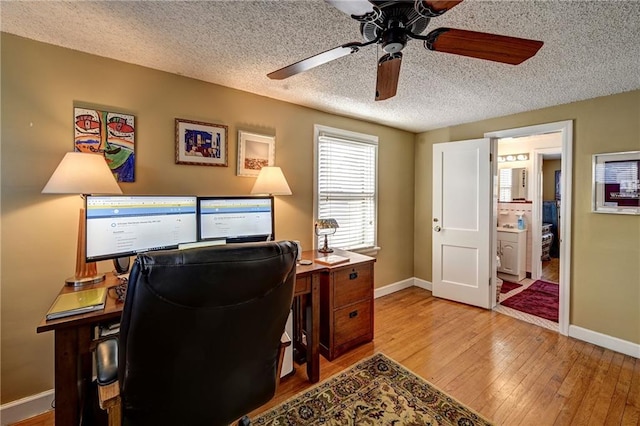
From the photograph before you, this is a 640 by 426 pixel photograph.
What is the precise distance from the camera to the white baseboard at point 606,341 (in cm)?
234

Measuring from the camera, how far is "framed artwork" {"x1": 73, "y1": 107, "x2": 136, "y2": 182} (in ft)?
5.91

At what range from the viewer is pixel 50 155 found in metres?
1.73

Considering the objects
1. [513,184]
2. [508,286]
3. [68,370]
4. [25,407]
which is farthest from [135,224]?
[513,184]

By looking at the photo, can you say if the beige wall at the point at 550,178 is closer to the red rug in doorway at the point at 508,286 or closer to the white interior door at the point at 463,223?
the red rug in doorway at the point at 508,286

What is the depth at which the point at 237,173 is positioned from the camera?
2428mm

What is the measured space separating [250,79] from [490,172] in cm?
276

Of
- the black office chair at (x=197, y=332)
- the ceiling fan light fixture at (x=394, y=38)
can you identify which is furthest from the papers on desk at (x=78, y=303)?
the ceiling fan light fixture at (x=394, y=38)

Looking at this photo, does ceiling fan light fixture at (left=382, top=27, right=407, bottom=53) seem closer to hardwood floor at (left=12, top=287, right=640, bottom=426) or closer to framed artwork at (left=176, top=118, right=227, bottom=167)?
framed artwork at (left=176, top=118, right=227, bottom=167)

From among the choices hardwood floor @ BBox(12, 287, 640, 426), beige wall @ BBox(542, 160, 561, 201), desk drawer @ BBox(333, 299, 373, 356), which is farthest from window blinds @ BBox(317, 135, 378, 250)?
beige wall @ BBox(542, 160, 561, 201)

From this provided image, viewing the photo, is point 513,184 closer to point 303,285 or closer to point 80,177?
point 303,285

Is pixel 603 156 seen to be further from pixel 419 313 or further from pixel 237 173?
pixel 237 173

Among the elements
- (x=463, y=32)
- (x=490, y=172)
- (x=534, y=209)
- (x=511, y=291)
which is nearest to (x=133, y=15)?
(x=463, y=32)

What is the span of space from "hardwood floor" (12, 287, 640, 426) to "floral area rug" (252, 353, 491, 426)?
3.5 inches

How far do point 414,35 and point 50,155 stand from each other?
221cm
